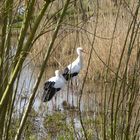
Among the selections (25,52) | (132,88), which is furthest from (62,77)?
(25,52)

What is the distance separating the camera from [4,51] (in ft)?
5.25

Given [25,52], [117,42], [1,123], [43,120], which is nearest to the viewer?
[25,52]

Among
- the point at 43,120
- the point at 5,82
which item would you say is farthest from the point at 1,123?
the point at 43,120

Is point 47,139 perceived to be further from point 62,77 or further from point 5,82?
point 5,82

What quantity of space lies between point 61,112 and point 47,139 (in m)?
1.82

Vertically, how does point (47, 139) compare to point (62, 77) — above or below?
below

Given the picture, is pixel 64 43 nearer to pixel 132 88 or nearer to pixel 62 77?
pixel 62 77

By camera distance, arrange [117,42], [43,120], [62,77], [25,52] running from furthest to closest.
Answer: [62,77] → [117,42] → [43,120] → [25,52]

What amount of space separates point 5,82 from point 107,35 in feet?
18.7

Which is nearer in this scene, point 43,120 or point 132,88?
point 132,88

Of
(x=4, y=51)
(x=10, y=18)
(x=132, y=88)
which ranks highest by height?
(x=10, y=18)

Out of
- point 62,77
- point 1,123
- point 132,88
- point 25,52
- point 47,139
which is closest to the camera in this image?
point 25,52

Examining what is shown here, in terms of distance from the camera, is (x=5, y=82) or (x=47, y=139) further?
(x=47, y=139)

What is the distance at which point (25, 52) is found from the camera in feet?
4.31
